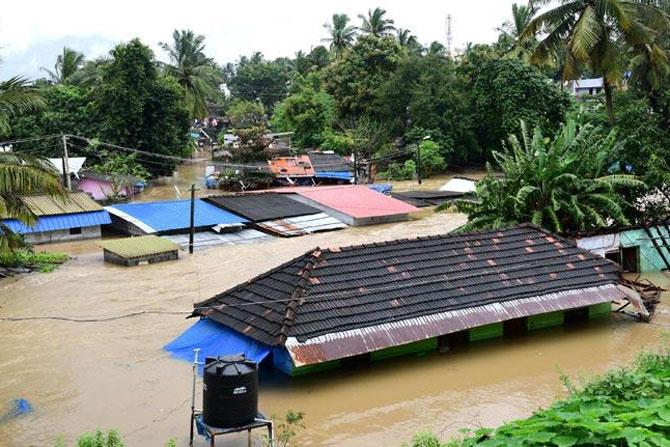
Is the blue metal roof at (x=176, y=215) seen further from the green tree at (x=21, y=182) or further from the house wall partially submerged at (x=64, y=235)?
the green tree at (x=21, y=182)

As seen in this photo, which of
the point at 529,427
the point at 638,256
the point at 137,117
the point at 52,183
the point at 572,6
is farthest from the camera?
the point at 137,117

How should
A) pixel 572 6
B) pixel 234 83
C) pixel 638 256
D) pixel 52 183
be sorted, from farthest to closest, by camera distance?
pixel 234 83 < pixel 572 6 < pixel 638 256 < pixel 52 183

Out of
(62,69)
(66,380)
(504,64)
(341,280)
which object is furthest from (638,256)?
(62,69)

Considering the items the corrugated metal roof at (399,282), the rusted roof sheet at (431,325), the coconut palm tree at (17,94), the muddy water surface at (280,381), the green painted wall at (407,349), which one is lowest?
the muddy water surface at (280,381)

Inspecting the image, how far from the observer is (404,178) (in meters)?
44.5

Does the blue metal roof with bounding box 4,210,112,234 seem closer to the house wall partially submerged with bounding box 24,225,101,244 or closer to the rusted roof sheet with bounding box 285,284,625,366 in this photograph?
the house wall partially submerged with bounding box 24,225,101,244

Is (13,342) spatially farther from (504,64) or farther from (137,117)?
(504,64)

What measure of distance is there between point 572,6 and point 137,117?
78.3 feet

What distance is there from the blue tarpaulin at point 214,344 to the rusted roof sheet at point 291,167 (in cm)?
2724

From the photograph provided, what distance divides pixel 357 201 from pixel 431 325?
62.3 feet

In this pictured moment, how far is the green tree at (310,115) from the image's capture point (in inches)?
1981

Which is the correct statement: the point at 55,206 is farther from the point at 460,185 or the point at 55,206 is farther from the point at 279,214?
the point at 460,185

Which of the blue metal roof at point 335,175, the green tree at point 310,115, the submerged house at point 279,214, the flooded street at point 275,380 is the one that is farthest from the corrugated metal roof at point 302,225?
the green tree at point 310,115

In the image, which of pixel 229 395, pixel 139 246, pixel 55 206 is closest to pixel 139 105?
pixel 55 206
